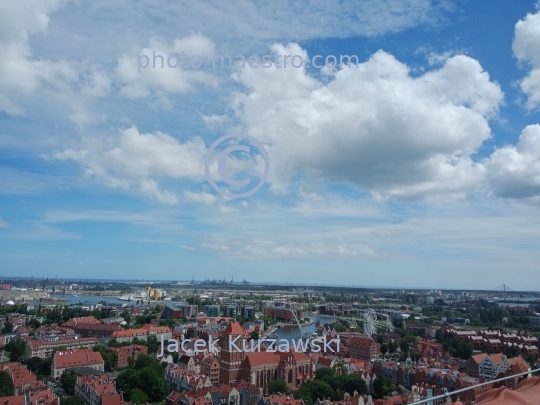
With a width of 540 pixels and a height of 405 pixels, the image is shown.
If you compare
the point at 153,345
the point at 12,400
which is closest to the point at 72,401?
the point at 12,400

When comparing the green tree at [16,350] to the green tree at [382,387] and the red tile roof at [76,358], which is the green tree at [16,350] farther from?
Result: the green tree at [382,387]

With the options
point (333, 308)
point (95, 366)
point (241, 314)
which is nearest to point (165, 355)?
point (95, 366)

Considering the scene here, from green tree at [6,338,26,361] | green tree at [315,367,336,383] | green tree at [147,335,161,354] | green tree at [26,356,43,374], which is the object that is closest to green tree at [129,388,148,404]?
green tree at [315,367,336,383]

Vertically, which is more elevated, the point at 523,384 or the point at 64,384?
the point at 523,384

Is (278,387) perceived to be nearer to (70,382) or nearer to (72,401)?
(72,401)

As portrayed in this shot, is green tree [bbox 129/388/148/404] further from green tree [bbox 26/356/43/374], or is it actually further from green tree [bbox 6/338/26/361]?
green tree [bbox 6/338/26/361]

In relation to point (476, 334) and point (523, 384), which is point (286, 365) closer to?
point (523, 384)

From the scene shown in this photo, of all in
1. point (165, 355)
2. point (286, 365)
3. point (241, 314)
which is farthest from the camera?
point (241, 314)
